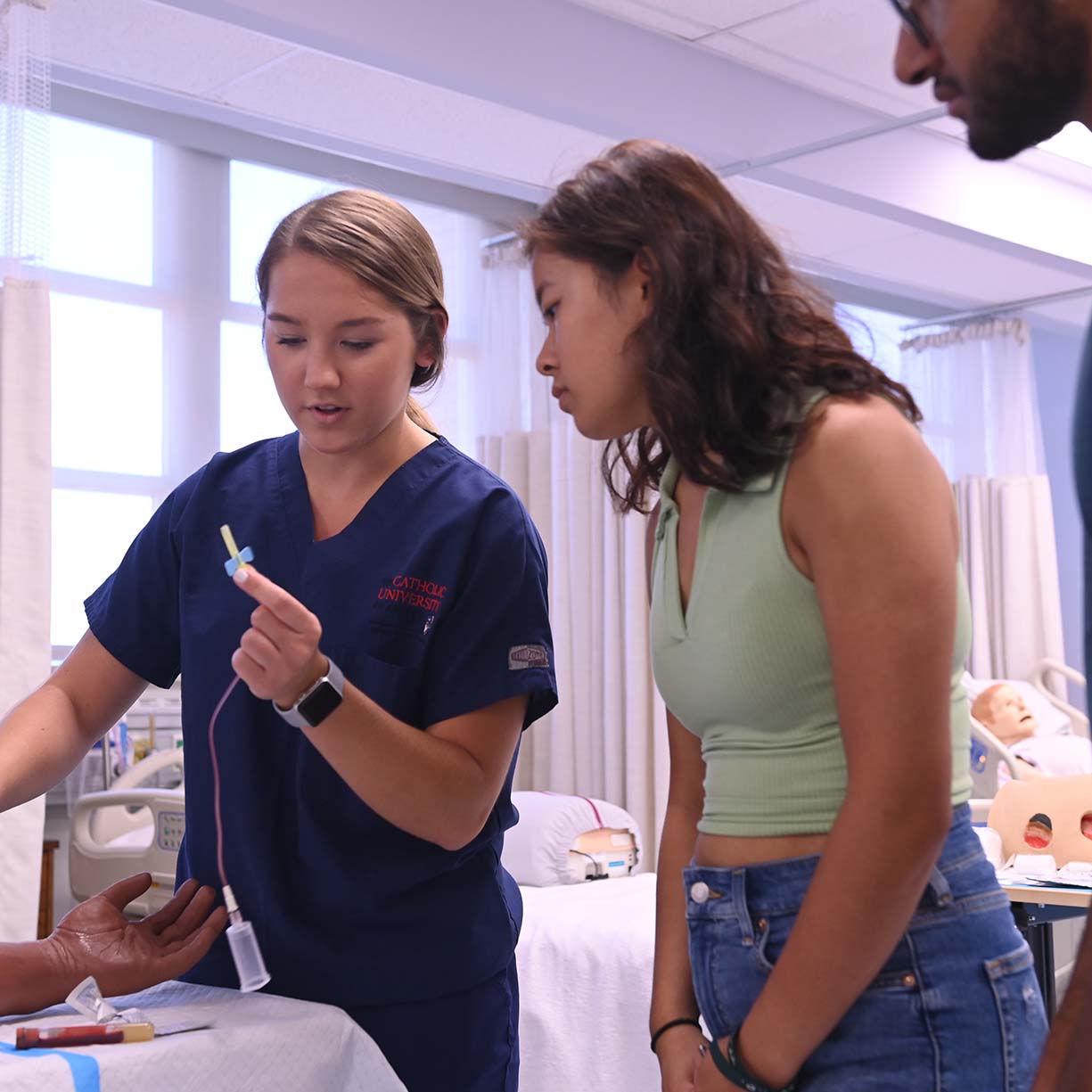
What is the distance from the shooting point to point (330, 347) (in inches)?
54.1

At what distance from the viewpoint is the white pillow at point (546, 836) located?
3639mm

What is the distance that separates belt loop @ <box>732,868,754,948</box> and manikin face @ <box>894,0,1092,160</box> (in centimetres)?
50

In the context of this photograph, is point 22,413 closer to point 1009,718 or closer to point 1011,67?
point 1011,67

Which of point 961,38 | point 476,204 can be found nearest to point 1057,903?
point 961,38

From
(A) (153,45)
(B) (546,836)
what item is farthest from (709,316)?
(A) (153,45)

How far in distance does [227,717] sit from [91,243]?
3632 millimetres

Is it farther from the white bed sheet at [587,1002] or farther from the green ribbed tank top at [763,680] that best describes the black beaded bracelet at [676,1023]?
the white bed sheet at [587,1002]

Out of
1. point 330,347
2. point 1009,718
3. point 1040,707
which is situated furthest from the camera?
point 1040,707

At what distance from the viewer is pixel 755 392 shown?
105cm

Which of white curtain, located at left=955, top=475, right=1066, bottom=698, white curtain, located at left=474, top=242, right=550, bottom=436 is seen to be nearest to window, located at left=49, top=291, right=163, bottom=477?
white curtain, located at left=474, top=242, right=550, bottom=436

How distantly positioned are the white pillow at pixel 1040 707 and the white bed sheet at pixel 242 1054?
15.8 feet

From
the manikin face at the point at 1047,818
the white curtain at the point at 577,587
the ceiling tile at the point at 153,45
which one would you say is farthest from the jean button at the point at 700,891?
the white curtain at the point at 577,587

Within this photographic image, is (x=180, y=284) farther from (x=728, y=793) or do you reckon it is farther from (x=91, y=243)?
(x=728, y=793)

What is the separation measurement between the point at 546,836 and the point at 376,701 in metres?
2.37
